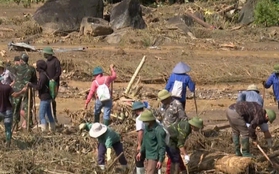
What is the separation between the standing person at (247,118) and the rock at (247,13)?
21663 mm

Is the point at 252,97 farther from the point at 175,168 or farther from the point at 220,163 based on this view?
the point at 175,168

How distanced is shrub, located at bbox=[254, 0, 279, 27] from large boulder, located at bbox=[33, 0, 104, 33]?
23.1 feet

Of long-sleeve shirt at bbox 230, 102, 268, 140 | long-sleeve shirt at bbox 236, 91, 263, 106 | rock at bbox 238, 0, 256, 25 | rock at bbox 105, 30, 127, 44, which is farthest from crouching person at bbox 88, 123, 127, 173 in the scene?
rock at bbox 238, 0, 256, 25

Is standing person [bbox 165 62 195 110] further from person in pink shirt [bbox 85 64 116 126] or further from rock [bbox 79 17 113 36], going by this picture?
rock [bbox 79 17 113 36]

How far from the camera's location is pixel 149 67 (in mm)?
22859

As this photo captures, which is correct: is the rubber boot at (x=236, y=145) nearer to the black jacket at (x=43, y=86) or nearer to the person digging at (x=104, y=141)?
the person digging at (x=104, y=141)

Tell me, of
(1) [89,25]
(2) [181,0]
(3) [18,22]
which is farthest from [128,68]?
(2) [181,0]

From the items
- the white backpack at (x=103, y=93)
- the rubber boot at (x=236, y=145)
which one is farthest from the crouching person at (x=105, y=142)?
the white backpack at (x=103, y=93)

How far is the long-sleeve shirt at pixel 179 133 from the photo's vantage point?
11.8 m

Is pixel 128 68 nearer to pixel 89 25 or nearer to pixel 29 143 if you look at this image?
pixel 89 25

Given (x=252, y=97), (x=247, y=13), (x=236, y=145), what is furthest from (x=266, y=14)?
(x=236, y=145)

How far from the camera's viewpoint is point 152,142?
449 inches

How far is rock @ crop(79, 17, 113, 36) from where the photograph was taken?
97.0ft

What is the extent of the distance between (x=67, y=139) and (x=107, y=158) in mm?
1815
